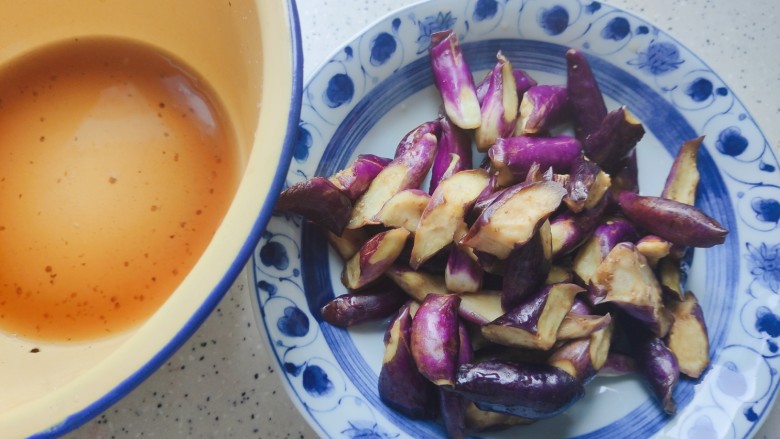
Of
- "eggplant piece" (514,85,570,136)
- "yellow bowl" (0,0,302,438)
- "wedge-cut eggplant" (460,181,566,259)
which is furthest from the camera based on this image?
"eggplant piece" (514,85,570,136)

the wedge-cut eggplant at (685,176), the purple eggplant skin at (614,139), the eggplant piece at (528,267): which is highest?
the purple eggplant skin at (614,139)

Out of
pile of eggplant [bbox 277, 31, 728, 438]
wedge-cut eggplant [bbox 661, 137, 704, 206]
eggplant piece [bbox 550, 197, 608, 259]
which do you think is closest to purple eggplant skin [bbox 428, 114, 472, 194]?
pile of eggplant [bbox 277, 31, 728, 438]

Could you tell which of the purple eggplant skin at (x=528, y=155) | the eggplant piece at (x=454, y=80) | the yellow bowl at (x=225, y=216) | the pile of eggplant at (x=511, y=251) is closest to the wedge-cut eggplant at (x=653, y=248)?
the pile of eggplant at (x=511, y=251)

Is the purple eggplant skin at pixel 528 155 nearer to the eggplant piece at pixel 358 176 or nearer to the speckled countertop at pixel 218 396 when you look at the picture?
the eggplant piece at pixel 358 176

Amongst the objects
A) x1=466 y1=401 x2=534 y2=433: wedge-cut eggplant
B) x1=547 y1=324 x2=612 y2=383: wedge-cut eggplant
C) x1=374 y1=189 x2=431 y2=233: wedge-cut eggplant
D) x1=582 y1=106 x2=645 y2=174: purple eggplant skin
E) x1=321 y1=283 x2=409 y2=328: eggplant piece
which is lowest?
x1=466 y1=401 x2=534 y2=433: wedge-cut eggplant

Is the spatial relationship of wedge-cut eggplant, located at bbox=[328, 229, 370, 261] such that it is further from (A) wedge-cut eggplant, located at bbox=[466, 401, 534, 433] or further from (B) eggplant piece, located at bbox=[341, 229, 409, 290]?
(A) wedge-cut eggplant, located at bbox=[466, 401, 534, 433]

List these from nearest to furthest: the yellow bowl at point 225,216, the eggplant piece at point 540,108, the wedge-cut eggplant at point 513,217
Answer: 1. the yellow bowl at point 225,216
2. the wedge-cut eggplant at point 513,217
3. the eggplant piece at point 540,108

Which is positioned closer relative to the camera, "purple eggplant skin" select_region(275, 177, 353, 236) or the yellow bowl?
the yellow bowl
